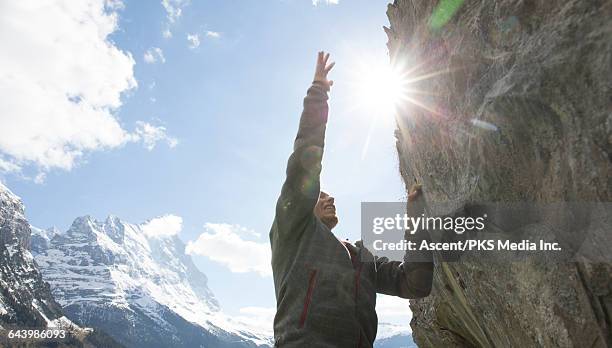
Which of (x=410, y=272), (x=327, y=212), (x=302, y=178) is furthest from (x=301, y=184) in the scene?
(x=410, y=272)

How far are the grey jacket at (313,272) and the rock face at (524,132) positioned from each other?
1.48 m

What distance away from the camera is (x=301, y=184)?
17.7 feet

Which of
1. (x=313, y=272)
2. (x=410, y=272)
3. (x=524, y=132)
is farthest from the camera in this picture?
(x=410, y=272)

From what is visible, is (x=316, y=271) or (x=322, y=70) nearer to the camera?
(x=316, y=271)

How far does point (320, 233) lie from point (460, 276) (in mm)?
3652

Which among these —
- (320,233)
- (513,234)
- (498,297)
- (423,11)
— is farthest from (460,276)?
(423,11)

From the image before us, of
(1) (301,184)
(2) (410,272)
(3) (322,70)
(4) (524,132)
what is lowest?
(2) (410,272)

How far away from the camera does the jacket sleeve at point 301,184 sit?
5.38 metres

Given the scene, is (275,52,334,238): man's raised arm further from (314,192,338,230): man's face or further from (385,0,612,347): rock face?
(385,0,612,347): rock face

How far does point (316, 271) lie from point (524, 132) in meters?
2.91

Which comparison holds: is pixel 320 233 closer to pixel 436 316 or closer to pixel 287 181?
pixel 287 181

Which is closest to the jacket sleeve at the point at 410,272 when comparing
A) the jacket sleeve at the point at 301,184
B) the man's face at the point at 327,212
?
the man's face at the point at 327,212

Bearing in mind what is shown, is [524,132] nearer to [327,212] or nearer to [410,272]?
[410,272]

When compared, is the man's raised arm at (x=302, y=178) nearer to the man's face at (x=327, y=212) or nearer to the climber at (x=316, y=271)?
the climber at (x=316, y=271)
